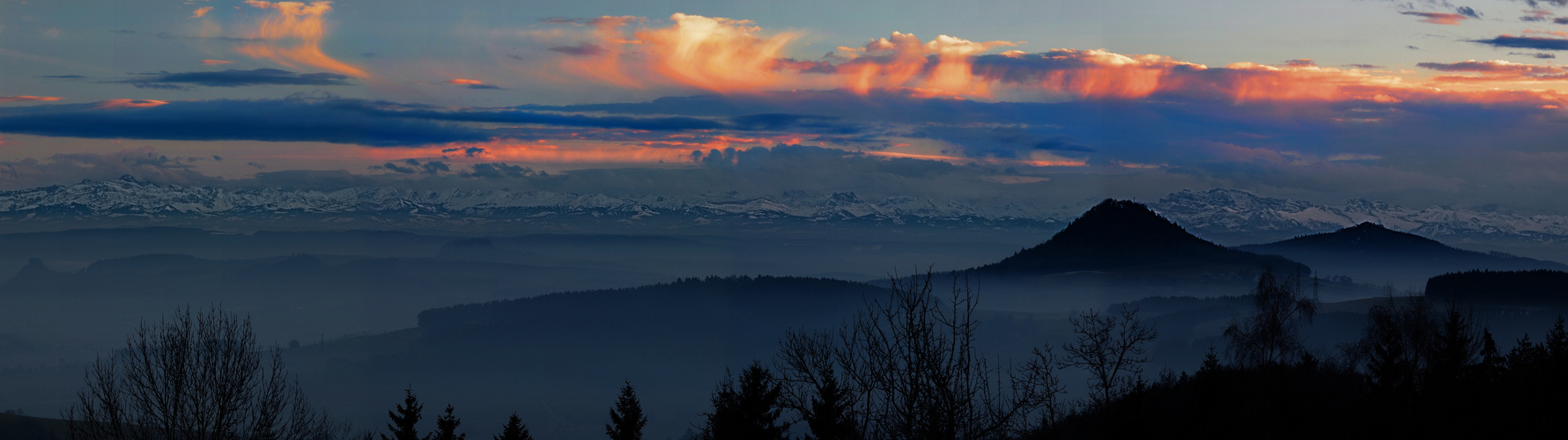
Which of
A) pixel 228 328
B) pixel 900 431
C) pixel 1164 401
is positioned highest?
pixel 228 328

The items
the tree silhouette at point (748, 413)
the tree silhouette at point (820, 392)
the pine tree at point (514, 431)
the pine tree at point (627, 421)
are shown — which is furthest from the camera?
the pine tree at point (627, 421)

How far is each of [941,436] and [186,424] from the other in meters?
26.9

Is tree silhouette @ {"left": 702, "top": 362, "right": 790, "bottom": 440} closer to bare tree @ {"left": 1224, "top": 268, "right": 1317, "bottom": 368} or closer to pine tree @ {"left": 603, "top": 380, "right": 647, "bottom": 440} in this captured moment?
pine tree @ {"left": 603, "top": 380, "right": 647, "bottom": 440}

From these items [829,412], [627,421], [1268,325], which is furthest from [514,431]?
[1268,325]

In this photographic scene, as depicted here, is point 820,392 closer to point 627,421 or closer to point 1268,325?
point 627,421

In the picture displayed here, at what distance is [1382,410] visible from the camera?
39.1m

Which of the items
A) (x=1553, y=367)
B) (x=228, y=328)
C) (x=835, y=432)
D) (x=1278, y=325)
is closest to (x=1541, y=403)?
(x=1553, y=367)

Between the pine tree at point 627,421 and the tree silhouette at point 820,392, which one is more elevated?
the tree silhouette at point 820,392

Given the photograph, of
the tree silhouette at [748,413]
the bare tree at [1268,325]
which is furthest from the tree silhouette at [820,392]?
the bare tree at [1268,325]

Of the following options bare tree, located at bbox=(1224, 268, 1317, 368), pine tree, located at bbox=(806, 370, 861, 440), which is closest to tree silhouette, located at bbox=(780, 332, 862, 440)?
pine tree, located at bbox=(806, 370, 861, 440)

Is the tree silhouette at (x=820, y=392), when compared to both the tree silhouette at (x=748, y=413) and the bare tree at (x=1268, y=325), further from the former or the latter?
the bare tree at (x=1268, y=325)

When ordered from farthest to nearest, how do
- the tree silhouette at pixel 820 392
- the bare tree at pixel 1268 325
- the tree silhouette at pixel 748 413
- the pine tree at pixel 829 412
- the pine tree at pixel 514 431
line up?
the bare tree at pixel 1268 325, the pine tree at pixel 514 431, the tree silhouette at pixel 748 413, the pine tree at pixel 829 412, the tree silhouette at pixel 820 392

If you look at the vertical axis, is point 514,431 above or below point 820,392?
below

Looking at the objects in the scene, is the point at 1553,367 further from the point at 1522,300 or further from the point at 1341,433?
the point at 1522,300
